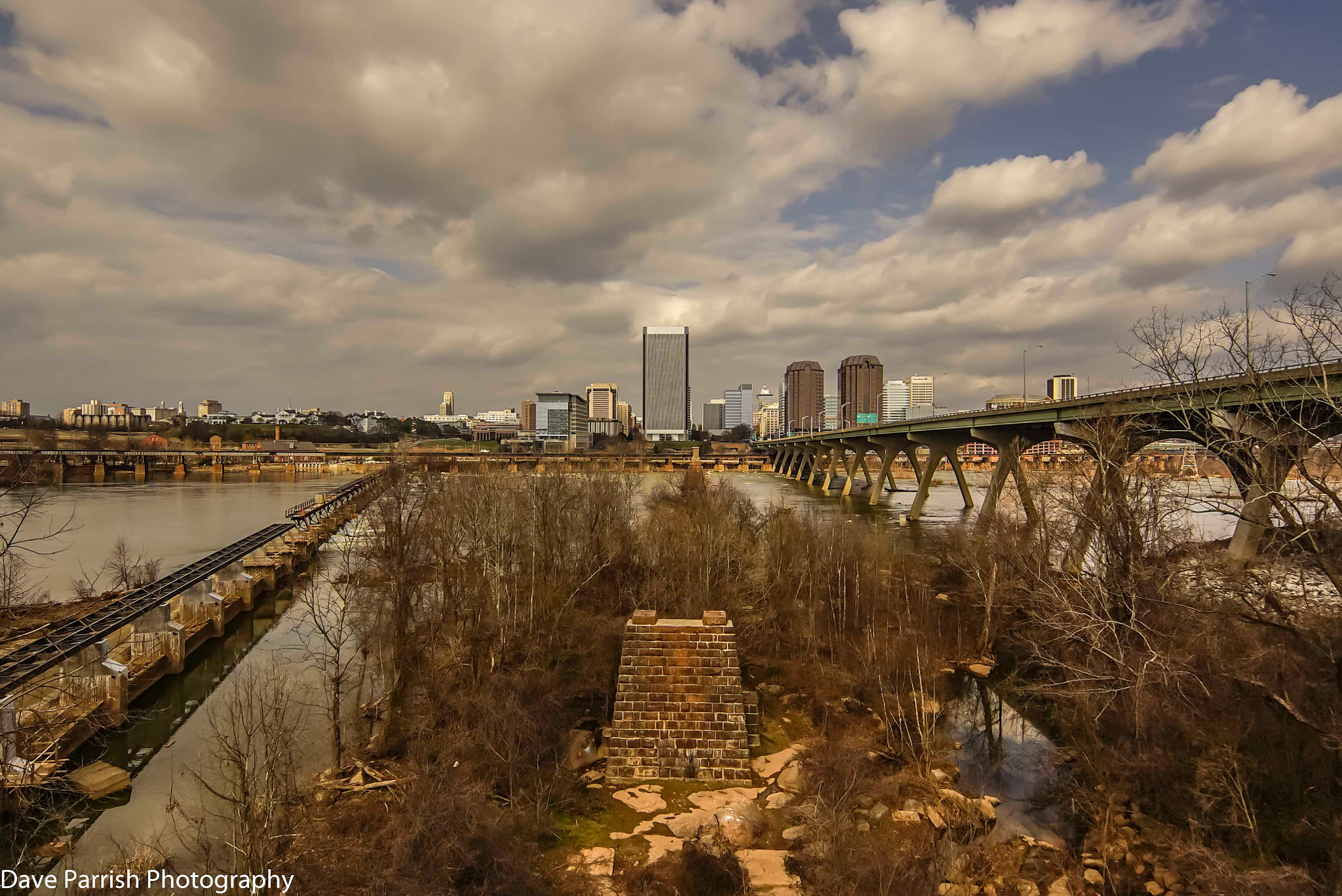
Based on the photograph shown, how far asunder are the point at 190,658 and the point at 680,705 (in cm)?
2319

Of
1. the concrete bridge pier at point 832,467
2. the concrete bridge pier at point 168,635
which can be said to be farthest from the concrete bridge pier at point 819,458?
the concrete bridge pier at point 168,635

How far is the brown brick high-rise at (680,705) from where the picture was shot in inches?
660

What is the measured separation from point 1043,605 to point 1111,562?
2318mm

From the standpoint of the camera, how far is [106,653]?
2158cm

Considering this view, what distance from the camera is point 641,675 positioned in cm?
1830

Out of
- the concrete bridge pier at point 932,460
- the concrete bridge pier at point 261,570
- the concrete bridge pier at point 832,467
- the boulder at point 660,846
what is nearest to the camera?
the boulder at point 660,846

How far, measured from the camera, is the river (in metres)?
16.1

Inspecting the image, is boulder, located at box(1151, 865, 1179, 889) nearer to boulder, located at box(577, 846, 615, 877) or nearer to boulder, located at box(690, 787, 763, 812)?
boulder, located at box(690, 787, 763, 812)

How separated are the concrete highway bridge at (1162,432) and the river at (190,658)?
14.2ft

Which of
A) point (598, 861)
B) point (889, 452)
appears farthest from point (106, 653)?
point (889, 452)

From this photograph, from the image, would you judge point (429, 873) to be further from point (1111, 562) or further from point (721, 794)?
point (1111, 562)

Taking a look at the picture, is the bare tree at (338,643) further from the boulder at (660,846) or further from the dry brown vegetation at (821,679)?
the boulder at (660,846)

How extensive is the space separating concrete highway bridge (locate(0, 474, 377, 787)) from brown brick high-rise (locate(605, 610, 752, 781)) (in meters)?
11.2

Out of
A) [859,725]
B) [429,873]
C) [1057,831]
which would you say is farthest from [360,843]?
[1057,831]
